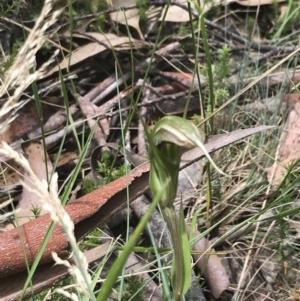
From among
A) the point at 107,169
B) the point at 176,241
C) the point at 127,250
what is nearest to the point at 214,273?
the point at 107,169

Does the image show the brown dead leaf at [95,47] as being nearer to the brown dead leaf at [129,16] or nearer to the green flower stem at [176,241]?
the brown dead leaf at [129,16]

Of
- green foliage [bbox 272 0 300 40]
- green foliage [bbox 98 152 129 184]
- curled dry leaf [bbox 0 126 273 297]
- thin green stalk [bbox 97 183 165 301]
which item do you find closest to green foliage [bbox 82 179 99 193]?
green foliage [bbox 98 152 129 184]

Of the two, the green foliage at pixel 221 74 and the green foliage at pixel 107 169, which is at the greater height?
the green foliage at pixel 221 74

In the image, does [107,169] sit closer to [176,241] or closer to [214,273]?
[214,273]

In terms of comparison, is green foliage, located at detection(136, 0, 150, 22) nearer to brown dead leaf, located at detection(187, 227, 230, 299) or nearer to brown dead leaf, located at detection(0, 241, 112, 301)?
brown dead leaf, located at detection(187, 227, 230, 299)

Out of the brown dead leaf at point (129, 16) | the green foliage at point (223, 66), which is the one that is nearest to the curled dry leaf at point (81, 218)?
the green foliage at point (223, 66)

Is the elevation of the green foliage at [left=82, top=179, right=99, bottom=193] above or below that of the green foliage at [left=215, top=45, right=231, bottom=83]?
below

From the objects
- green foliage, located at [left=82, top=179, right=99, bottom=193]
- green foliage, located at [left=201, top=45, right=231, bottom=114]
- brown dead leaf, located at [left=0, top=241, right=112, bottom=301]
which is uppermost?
green foliage, located at [left=201, top=45, right=231, bottom=114]
